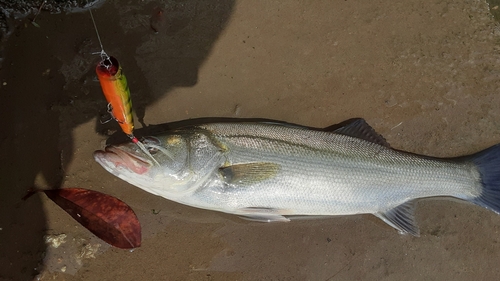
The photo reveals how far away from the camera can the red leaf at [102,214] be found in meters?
3.64

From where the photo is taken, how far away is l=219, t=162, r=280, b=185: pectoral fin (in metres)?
3.36

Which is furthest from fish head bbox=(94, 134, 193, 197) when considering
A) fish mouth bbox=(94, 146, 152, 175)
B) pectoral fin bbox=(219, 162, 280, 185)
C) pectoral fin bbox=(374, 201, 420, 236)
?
pectoral fin bbox=(374, 201, 420, 236)

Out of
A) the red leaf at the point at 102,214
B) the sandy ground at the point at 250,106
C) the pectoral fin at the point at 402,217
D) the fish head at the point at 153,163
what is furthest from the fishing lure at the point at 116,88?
the pectoral fin at the point at 402,217

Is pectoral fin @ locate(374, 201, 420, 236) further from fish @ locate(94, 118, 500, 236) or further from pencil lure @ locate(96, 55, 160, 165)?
pencil lure @ locate(96, 55, 160, 165)

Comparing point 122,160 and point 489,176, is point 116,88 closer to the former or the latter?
point 122,160

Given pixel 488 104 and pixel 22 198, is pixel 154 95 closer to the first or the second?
pixel 22 198

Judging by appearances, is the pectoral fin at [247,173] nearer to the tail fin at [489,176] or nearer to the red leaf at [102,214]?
the red leaf at [102,214]

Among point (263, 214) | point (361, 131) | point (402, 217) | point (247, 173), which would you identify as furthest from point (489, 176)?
point (247, 173)

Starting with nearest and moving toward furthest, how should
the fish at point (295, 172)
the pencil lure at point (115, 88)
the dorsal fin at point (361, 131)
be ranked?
the pencil lure at point (115, 88)
the fish at point (295, 172)
the dorsal fin at point (361, 131)

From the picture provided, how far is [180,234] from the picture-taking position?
3779 millimetres

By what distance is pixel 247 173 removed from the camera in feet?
11.0

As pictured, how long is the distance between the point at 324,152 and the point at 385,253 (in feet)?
4.46

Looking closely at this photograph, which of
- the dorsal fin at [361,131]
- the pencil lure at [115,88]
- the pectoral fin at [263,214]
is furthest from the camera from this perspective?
the dorsal fin at [361,131]

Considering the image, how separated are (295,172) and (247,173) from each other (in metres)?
0.47
